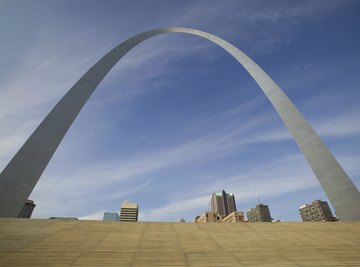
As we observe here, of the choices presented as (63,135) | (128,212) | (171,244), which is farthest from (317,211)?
(171,244)

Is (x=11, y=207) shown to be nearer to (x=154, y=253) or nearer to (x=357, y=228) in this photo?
(x=154, y=253)

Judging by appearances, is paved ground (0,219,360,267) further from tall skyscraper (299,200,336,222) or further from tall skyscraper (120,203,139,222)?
tall skyscraper (299,200,336,222)

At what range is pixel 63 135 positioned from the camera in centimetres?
1714

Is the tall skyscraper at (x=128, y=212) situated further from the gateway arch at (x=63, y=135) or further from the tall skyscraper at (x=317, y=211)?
the gateway arch at (x=63, y=135)

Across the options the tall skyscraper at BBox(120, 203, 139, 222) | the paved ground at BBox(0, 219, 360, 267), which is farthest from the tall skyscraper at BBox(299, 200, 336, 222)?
the paved ground at BBox(0, 219, 360, 267)

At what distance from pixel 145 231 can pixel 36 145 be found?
10.7 m

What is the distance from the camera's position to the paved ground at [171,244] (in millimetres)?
6043

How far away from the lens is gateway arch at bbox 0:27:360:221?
44.3ft

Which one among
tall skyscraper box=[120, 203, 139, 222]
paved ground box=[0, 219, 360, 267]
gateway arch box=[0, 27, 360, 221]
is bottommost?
paved ground box=[0, 219, 360, 267]

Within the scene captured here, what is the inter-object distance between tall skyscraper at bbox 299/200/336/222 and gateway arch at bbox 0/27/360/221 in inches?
7033

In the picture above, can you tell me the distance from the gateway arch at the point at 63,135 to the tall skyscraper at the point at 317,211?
17863 centimetres

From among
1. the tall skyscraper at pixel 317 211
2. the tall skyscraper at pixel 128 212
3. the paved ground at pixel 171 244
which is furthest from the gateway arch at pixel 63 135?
→ the tall skyscraper at pixel 317 211

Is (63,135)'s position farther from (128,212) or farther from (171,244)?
(128,212)

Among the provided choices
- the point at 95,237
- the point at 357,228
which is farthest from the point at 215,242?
the point at 357,228
